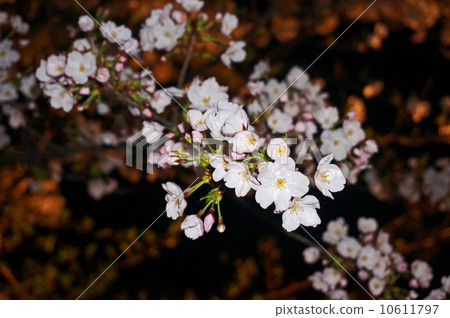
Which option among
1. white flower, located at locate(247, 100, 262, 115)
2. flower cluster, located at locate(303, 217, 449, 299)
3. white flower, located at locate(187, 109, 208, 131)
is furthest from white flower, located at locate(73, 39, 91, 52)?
flower cluster, located at locate(303, 217, 449, 299)

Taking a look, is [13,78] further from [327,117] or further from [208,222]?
[327,117]

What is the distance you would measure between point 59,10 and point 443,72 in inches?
147

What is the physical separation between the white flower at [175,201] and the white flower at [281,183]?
247 mm

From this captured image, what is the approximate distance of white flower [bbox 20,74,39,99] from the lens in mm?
1980

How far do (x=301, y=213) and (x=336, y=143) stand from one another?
683 millimetres

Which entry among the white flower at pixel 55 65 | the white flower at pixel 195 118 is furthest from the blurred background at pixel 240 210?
the white flower at pixel 195 118

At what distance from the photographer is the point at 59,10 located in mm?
3070

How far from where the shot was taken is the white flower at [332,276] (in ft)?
6.82

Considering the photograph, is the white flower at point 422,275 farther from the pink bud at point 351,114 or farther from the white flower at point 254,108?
the white flower at point 254,108

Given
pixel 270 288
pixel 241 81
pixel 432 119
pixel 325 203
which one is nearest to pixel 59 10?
pixel 241 81

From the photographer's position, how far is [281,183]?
91 centimetres

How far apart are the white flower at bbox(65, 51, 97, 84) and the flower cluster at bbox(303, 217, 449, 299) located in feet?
4.88

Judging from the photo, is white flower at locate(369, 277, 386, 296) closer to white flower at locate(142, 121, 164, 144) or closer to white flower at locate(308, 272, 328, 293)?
white flower at locate(308, 272, 328, 293)

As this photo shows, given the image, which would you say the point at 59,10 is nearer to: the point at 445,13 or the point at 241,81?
the point at 241,81
